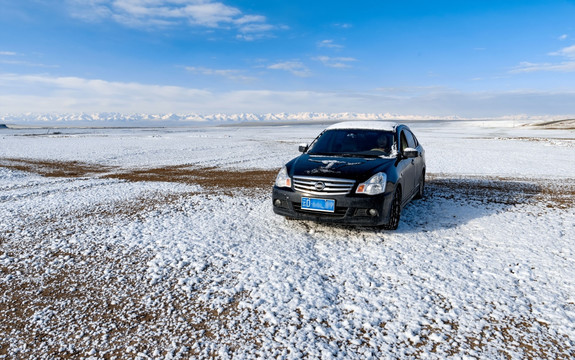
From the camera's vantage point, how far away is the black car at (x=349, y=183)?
5.26 meters

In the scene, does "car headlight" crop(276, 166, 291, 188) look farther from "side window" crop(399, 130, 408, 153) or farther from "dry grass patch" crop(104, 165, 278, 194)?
"dry grass patch" crop(104, 165, 278, 194)

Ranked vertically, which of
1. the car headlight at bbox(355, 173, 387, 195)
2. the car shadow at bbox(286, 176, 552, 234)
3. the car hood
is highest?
the car hood

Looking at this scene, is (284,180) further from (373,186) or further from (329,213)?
(373,186)

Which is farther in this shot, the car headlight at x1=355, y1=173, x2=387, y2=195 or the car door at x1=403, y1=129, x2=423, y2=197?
the car door at x1=403, y1=129, x2=423, y2=197

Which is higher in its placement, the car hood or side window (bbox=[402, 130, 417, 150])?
side window (bbox=[402, 130, 417, 150])

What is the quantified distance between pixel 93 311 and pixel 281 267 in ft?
6.86

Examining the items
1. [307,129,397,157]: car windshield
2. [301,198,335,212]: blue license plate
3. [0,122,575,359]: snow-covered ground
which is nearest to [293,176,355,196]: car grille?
[301,198,335,212]: blue license plate

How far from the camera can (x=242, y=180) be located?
37.4 feet

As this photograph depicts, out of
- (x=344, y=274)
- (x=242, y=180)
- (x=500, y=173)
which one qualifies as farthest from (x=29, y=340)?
(x=500, y=173)

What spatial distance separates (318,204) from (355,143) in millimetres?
1940

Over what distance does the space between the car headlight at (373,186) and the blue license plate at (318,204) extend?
438mm

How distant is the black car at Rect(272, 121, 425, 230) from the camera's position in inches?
207

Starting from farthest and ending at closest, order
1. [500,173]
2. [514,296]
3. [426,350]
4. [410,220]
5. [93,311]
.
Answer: [500,173], [410,220], [514,296], [93,311], [426,350]

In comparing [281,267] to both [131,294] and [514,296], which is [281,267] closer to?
[131,294]
